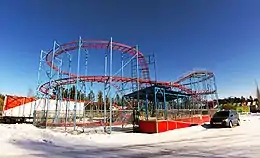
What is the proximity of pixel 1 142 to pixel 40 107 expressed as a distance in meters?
20.8

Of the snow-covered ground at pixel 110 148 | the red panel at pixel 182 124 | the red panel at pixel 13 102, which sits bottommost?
the snow-covered ground at pixel 110 148

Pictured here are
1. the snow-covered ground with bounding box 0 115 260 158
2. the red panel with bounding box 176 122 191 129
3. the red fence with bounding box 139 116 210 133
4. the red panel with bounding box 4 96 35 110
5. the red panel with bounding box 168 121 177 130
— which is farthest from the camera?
the red panel with bounding box 4 96 35 110

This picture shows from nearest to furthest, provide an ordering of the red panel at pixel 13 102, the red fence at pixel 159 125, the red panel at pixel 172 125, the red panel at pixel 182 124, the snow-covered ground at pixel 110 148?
the snow-covered ground at pixel 110 148
the red fence at pixel 159 125
the red panel at pixel 172 125
the red panel at pixel 182 124
the red panel at pixel 13 102

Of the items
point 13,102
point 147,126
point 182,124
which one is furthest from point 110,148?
point 13,102

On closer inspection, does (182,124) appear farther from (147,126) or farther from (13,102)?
(13,102)

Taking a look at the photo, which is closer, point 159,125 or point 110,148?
point 110,148

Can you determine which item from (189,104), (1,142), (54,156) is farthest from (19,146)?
(189,104)

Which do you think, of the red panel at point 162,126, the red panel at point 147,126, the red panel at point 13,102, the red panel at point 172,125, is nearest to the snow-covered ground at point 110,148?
the red panel at point 162,126

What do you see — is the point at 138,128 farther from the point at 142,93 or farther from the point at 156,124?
the point at 142,93

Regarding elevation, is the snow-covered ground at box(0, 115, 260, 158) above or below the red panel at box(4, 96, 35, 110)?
below

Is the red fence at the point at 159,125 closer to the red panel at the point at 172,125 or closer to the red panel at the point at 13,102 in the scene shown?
the red panel at the point at 172,125

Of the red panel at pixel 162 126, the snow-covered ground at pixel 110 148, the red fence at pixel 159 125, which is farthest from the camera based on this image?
the red panel at pixel 162 126

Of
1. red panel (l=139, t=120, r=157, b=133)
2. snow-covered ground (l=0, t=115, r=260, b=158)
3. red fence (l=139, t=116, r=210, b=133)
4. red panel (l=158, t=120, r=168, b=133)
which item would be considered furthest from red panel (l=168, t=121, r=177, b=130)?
snow-covered ground (l=0, t=115, r=260, b=158)

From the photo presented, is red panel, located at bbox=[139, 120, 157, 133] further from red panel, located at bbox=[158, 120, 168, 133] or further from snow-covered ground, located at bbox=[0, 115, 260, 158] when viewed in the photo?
snow-covered ground, located at bbox=[0, 115, 260, 158]
